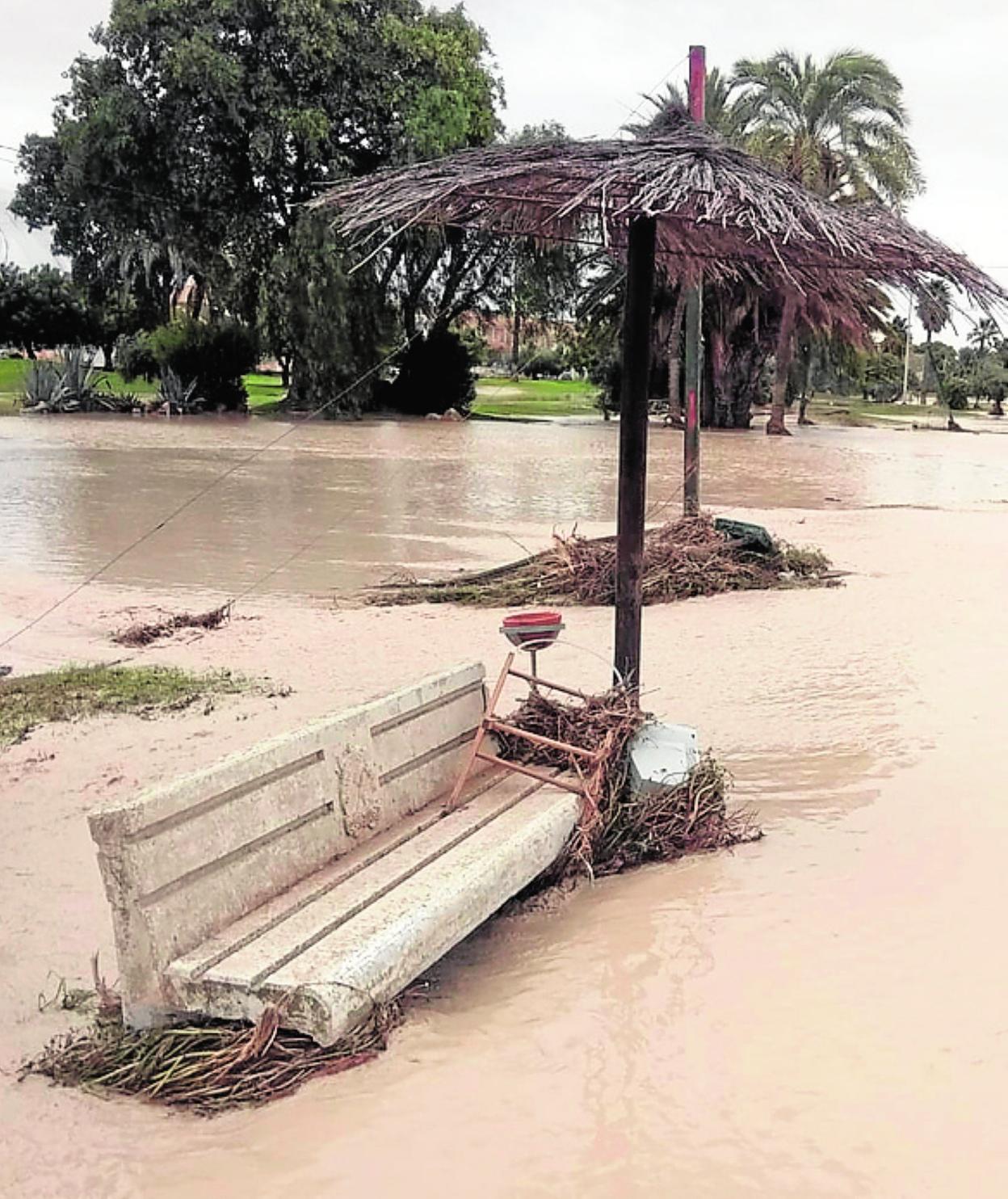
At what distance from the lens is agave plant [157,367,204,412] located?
37.8 metres

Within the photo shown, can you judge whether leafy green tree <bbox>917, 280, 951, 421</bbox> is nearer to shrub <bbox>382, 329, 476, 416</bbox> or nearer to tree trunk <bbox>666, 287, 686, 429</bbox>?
tree trunk <bbox>666, 287, 686, 429</bbox>

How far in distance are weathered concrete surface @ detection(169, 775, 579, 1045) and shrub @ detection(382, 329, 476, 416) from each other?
37.2 metres

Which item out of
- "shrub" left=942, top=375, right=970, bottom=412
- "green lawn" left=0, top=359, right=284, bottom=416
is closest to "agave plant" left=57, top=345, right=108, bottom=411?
"green lawn" left=0, top=359, right=284, bottom=416

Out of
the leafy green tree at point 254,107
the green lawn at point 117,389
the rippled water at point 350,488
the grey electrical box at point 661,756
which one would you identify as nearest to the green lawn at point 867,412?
the rippled water at point 350,488

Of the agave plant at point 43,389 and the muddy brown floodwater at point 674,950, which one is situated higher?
the agave plant at point 43,389

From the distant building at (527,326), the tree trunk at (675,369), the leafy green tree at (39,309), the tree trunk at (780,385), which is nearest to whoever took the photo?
the tree trunk at (780,385)

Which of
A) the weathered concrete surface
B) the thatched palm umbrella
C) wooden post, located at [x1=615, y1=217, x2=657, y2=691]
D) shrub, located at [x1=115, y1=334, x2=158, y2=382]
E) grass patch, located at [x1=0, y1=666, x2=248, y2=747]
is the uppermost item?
shrub, located at [x1=115, y1=334, x2=158, y2=382]

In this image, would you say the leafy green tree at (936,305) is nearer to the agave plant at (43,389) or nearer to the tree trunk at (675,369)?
the tree trunk at (675,369)

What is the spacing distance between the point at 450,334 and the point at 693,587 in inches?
1272

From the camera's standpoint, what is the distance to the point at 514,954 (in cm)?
409

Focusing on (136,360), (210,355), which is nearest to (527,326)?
(210,355)

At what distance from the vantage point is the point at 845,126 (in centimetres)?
3478

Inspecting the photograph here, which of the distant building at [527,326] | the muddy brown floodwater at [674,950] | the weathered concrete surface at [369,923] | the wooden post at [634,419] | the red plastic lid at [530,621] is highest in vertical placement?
the distant building at [527,326]

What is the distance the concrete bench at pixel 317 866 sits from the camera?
323 centimetres
